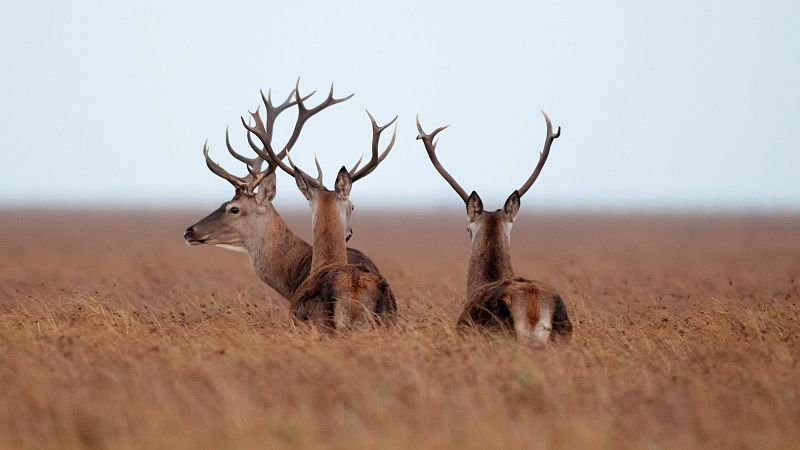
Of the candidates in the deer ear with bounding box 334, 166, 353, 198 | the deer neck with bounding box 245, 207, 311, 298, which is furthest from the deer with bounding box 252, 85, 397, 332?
the deer neck with bounding box 245, 207, 311, 298

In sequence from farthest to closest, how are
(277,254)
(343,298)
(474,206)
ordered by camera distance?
(277,254) → (474,206) → (343,298)

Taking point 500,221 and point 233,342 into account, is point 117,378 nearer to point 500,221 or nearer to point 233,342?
point 233,342

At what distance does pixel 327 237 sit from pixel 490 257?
1614mm

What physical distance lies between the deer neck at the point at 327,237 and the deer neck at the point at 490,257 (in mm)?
1284

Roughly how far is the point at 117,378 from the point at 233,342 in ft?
5.20

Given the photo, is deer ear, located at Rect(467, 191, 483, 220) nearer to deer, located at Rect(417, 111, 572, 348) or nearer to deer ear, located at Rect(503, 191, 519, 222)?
deer ear, located at Rect(503, 191, 519, 222)

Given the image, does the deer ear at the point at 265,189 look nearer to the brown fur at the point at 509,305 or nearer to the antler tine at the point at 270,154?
the antler tine at the point at 270,154

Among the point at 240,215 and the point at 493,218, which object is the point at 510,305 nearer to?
the point at 493,218

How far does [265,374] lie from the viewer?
22.1 ft

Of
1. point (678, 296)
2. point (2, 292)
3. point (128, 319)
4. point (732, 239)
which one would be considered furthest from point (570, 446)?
point (732, 239)

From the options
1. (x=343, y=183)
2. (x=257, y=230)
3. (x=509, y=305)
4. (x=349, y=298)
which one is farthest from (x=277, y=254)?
(x=509, y=305)

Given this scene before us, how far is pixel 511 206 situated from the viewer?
975cm

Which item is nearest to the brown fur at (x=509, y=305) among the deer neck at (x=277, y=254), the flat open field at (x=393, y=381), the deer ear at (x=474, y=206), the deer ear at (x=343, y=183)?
the flat open field at (x=393, y=381)

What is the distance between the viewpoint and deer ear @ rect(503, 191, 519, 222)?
970 centimetres
